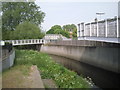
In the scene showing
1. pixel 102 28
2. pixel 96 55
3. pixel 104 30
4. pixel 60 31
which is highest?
pixel 60 31

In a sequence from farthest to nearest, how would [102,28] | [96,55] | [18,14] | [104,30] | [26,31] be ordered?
[18,14], [26,31], [96,55], [102,28], [104,30]

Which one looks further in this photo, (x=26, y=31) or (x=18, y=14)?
(x=18, y=14)

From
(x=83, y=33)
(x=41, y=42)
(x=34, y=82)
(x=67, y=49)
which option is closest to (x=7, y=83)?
(x=34, y=82)

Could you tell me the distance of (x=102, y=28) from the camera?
2294 centimetres

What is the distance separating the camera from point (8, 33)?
51.0m

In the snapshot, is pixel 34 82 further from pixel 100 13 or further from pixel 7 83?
Answer: pixel 100 13

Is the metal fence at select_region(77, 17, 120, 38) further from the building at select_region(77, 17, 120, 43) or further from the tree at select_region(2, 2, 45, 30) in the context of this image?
the tree at select_region(2, 2, 45, 30)

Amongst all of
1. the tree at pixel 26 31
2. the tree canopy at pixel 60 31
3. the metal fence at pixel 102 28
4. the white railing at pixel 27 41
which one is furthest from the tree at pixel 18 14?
the tree canopy at pixel 60 31

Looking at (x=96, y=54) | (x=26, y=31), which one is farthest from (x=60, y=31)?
(x=96, y=54)

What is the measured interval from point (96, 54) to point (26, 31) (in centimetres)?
2745

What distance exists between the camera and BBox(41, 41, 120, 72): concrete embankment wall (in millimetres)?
21000

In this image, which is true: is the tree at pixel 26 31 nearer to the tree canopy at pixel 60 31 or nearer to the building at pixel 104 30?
the building at pixel 104 30

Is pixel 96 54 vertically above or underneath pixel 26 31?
underneath

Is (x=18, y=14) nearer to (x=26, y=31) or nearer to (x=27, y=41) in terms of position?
(x=26, y=31)
